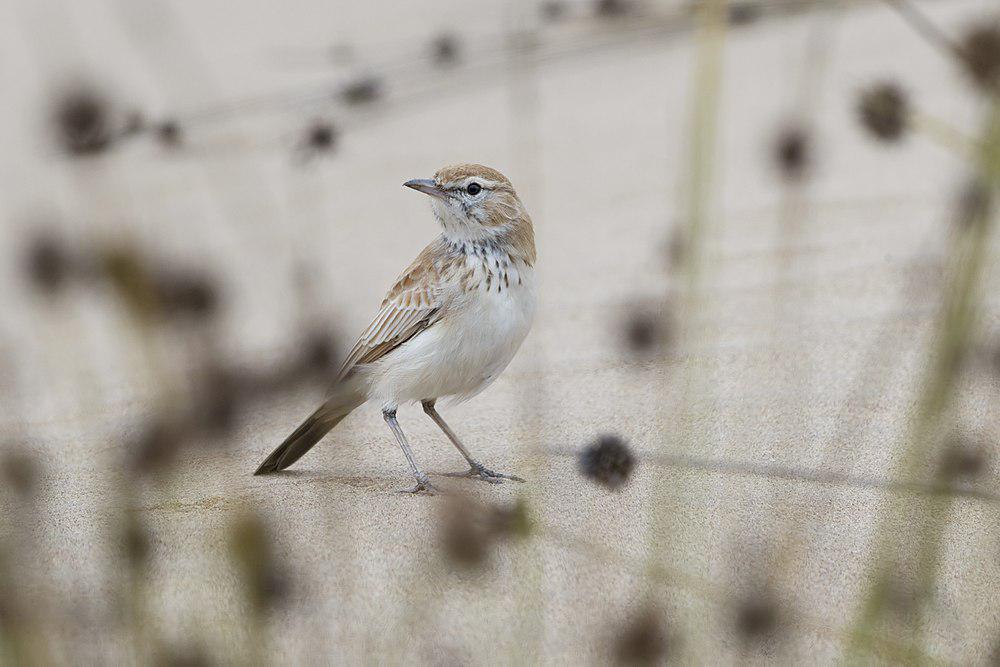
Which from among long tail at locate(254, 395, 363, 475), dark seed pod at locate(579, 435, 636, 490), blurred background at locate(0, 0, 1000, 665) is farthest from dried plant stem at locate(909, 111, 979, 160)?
long tail at locate(254, 395, 363, 475)

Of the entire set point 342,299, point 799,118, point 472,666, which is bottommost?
point 472,666

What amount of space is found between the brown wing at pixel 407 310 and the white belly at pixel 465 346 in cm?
3

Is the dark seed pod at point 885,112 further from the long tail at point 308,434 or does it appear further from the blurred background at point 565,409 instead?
the long tail at point 308,434

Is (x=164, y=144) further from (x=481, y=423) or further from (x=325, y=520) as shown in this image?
(x=481, y=423)

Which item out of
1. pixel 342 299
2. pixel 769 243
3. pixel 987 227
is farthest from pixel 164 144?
pixel 769 243

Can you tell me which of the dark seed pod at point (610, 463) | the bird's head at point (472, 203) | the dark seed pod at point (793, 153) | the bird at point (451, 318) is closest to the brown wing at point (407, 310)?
the bird at point (451, 318)

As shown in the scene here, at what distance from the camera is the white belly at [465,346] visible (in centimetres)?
Result: 427

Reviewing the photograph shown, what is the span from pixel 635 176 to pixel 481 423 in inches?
136

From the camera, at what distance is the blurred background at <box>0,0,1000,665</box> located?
218 cm

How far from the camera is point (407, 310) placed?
14.4 feet

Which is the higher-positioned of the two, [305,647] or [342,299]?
[342,299]

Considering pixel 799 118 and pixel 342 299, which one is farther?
pixel 342 299

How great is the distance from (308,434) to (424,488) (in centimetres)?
50

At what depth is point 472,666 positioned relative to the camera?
10.5 feet
